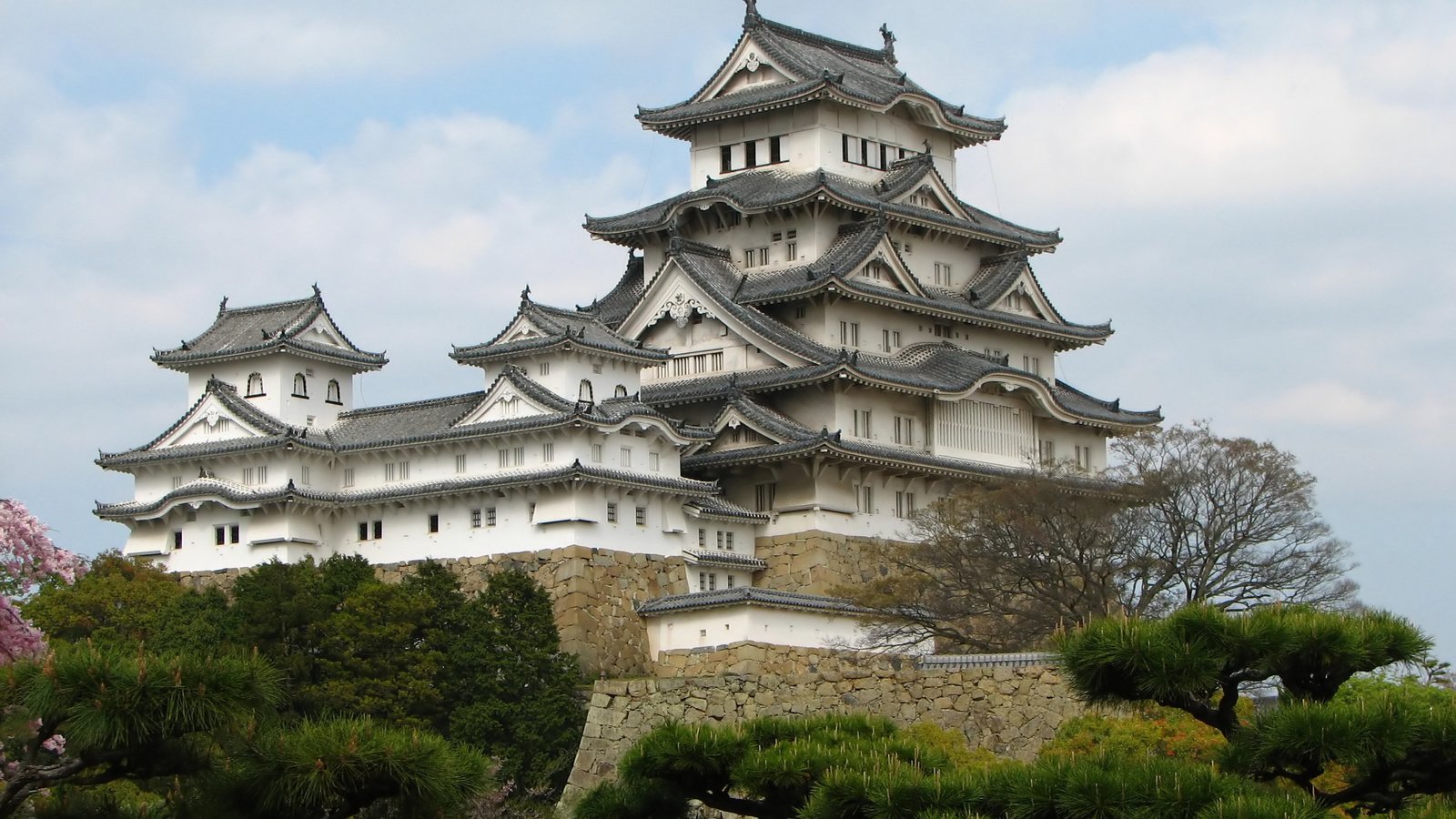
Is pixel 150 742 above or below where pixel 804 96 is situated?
below

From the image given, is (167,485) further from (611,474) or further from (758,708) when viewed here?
(758,708)

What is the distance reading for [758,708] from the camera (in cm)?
4091

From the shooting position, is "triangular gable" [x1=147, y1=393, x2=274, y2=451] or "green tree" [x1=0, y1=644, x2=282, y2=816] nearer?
"green tree" [x1=0, y1=644, x2=282, y2=816]

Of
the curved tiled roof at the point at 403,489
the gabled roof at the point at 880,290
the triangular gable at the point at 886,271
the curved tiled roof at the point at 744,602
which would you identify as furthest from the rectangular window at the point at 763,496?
the triangular gable at the point at 886,271

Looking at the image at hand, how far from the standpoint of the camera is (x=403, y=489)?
5069 centimetres

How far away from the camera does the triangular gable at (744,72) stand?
6078cm

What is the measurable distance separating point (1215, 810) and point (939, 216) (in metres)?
40.8

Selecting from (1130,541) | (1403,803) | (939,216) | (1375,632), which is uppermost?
(939,216)

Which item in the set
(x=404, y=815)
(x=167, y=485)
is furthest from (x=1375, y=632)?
(x=167, y=485)

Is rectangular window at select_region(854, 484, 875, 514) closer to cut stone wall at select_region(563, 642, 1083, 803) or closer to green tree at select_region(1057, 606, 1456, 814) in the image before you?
cut stone wall at select_region(563, 642, 1083, 803)

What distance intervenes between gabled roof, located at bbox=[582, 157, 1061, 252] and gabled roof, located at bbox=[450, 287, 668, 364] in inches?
273

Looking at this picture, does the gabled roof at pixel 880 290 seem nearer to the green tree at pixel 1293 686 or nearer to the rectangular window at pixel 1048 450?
the rectangular window at pixel 1048 450

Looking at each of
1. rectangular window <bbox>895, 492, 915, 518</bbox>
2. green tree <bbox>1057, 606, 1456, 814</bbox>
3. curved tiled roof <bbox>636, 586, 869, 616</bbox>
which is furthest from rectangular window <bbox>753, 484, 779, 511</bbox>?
green tree <bbox>1057, 606, 1456, 814</bbox>

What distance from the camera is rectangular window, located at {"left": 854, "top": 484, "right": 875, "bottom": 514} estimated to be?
53031 mm
